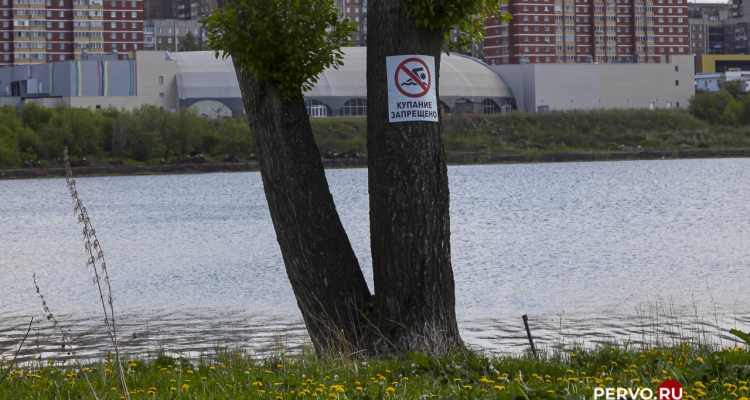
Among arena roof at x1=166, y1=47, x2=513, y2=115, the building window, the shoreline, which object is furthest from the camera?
the building window

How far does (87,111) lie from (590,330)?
292 ft

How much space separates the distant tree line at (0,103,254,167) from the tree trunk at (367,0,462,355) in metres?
86.2

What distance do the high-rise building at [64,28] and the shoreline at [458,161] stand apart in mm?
54461

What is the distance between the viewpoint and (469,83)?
374ft

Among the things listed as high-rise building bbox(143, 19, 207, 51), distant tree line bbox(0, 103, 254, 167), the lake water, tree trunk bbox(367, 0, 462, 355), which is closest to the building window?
distant tree line bbox(0, 103, 254, 167)

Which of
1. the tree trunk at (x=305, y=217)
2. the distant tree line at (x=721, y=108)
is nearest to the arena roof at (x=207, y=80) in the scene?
the distant tree line at (x=721, y=108)

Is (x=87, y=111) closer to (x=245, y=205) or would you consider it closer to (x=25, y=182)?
(x=25, y=182)

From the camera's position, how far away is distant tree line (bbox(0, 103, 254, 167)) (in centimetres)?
9212

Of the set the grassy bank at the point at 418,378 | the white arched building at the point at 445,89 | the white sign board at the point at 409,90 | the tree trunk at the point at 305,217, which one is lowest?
the grassy bank at the point at 418,378

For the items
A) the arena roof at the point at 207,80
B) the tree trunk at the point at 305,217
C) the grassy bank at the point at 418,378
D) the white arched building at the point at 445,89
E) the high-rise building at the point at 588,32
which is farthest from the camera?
the high-rise building at the point at 588,32

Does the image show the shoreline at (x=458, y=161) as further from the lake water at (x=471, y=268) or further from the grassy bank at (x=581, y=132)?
the lake water at (x=471, y=268)

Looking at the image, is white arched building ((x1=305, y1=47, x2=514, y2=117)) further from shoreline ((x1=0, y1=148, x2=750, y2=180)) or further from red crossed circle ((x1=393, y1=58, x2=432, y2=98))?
red crossed circle ((x1=393, y1=58, x2=432, y2=98))

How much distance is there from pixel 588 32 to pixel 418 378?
155 meters

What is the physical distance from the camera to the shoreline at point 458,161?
92.9 metres
